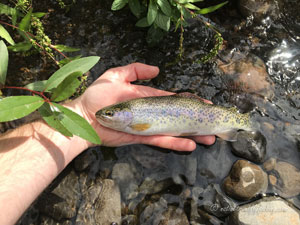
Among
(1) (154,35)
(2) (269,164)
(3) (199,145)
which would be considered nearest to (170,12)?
(1) (154,35)

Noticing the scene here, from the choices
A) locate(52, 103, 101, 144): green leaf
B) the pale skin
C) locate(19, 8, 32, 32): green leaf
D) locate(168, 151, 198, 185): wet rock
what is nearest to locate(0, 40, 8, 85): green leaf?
locate(19, 8, 32, 32): green leaf

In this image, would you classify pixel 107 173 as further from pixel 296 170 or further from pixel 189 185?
pixel 296 170

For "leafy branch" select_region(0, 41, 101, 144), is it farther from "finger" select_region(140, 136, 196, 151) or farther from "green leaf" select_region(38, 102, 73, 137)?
"finger" select_region(140, 136, 196, 151)

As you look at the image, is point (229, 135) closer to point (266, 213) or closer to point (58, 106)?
point (266, 213)

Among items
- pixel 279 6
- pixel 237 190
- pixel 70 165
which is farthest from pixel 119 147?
pixel 279 6

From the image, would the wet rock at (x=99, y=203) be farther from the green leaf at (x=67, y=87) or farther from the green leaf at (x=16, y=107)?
the green leaf at (x=16, y=107)

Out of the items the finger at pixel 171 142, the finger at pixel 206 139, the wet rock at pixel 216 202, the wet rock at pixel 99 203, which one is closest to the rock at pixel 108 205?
the wet rock at pixel 99 203
